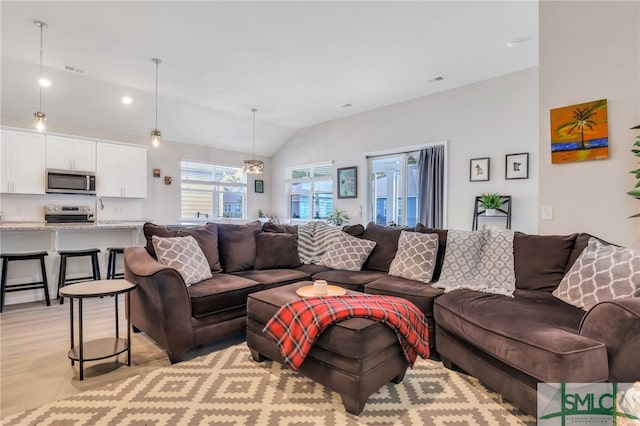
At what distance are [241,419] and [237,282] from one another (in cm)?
132

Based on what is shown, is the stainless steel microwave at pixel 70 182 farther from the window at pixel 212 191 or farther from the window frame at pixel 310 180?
the window frame at pixel 310 180

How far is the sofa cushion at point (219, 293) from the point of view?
2.56 metres

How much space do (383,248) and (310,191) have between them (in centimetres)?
428

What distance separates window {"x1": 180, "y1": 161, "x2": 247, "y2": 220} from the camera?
23.2ft

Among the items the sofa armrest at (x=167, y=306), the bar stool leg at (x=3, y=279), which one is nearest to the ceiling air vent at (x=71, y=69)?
the bar stool leg at (x=3, y=279)

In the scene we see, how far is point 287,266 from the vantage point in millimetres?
3711

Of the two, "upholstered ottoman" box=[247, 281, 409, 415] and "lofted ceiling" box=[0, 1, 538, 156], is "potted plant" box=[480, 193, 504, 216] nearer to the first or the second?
"lofted ceiling" box=[0, 1, 538, 156]

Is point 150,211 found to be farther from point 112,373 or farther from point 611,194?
point 611,194

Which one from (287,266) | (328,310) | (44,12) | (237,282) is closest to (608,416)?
(328,310)

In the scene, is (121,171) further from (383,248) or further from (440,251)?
(440,251)

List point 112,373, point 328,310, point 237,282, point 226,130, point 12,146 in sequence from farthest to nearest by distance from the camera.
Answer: point 226,130, point 12,146, point 237,282, point 112,373, point 328,310

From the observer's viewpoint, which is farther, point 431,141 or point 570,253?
point 431,141

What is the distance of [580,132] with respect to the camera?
2.68m

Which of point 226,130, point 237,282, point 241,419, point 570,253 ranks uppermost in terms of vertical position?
point 226,130
